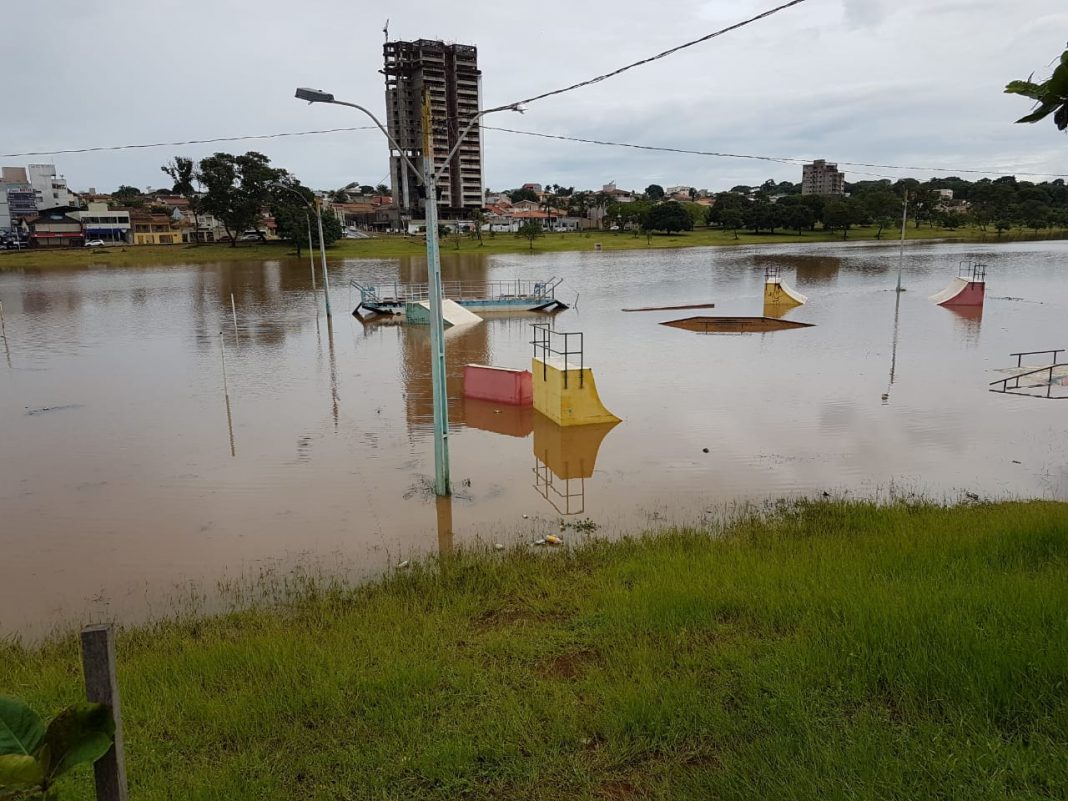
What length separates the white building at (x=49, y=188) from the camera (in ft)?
415

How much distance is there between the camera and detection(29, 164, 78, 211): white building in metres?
127

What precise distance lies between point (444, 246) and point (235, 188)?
2531 centimetres

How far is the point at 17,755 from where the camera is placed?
2600 mm

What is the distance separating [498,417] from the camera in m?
18.2

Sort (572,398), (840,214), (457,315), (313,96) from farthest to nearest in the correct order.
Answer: (840,214) → (457,315) → (572,398) → (313,96)

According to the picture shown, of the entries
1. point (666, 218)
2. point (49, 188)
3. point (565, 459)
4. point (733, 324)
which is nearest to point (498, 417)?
point (565, 459)

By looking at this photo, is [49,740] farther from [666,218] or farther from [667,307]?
[666,218]

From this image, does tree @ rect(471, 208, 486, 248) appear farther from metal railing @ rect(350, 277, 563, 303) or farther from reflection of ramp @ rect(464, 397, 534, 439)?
reflection of ramp @ rect(464, 397, 534, 439)

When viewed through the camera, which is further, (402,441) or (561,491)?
(402,441)

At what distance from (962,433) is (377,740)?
602 inches

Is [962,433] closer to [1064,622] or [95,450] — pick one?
[1064,622]

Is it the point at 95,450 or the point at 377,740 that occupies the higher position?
the point at 377,740

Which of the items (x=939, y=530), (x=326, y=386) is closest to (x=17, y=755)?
(x=939, y=530)

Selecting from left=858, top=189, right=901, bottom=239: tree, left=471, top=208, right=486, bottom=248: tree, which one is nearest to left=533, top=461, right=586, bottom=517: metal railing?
left=471, top=208, right=486, bottom=248: tree
